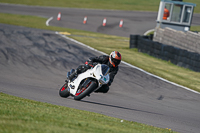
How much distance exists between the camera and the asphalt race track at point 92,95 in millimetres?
8367

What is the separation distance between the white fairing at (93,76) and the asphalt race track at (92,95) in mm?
463

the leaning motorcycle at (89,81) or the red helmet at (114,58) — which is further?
the red helmet at (114,58)

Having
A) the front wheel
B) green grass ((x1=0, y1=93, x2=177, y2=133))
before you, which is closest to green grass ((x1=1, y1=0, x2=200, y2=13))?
the front wheel

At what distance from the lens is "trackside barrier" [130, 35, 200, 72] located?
1591cm

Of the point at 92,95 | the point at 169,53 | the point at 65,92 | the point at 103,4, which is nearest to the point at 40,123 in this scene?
the point at 65,92

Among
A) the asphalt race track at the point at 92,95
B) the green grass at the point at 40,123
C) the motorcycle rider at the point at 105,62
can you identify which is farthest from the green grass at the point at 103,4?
the green grass at the point at 40,123

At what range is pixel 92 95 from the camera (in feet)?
33.9

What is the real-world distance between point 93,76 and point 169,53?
10322 mm

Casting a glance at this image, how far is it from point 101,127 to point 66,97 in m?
4.13

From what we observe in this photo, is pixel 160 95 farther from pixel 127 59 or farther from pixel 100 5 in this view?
pixel 100 5

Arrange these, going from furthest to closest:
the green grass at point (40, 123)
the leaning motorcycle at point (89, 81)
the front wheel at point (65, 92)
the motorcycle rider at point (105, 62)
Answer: the front wheel at point (65, 92) → the motorcycle rider at point (105, 62) → the leaning motorcycle at point (89, 81) → the green grass at point (40, 123)

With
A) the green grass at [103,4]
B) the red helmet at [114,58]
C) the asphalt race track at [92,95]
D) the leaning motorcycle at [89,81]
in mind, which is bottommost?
the asphalt race track at [92,95]

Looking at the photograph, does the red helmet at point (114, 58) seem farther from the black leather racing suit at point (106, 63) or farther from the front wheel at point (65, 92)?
the front wheel at point (65, 92)

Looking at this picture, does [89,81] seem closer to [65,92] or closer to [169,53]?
[65,92]
